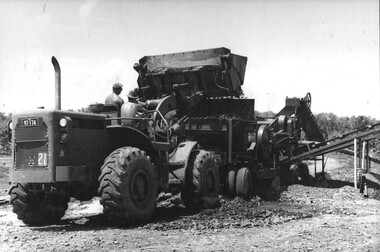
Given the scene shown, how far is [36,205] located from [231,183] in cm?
543

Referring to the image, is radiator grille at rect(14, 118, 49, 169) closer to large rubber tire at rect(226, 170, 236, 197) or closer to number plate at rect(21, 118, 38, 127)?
number plate at rect(21, 118, 38, 127)

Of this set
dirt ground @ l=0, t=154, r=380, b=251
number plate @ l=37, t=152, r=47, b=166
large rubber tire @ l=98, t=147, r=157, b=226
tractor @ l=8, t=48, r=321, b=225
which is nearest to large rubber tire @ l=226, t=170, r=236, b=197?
tractor @ l=8, t=48, r=321, b=225

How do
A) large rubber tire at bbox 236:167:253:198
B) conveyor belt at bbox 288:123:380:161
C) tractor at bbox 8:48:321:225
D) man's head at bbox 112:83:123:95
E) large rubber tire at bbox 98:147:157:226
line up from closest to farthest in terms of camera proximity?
large rubber tire at bbox 98:147:157:226 → tractor at bbox 8:48:321:225 → man's head at bbox 112:83:123:95 → large rubber tire at bbox 236:167:253:198 → conveyor belt at bbox 288:123:380:161

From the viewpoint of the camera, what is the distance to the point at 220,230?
7621 millimetres

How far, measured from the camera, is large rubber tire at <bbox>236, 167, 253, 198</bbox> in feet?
39.4

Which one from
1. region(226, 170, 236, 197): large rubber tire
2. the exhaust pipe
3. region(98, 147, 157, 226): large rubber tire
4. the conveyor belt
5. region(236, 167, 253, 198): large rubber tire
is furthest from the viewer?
the conveyor belt

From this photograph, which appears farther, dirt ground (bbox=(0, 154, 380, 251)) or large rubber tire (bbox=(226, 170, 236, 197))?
large rubber tire (bbox=(226, 170, 236, 197))

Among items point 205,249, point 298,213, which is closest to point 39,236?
point 205,249

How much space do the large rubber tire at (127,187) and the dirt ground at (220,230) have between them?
0.84ft

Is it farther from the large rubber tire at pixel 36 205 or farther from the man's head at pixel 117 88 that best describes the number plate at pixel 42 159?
the man's head at pixel 117 88

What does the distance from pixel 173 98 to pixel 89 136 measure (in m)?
4.26

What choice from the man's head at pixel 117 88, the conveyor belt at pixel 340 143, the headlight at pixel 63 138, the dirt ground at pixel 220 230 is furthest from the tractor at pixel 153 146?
the conveyor belt at pixel 340 143

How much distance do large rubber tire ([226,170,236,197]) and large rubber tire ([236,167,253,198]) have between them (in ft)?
0.36

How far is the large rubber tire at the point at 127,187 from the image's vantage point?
7.67m
